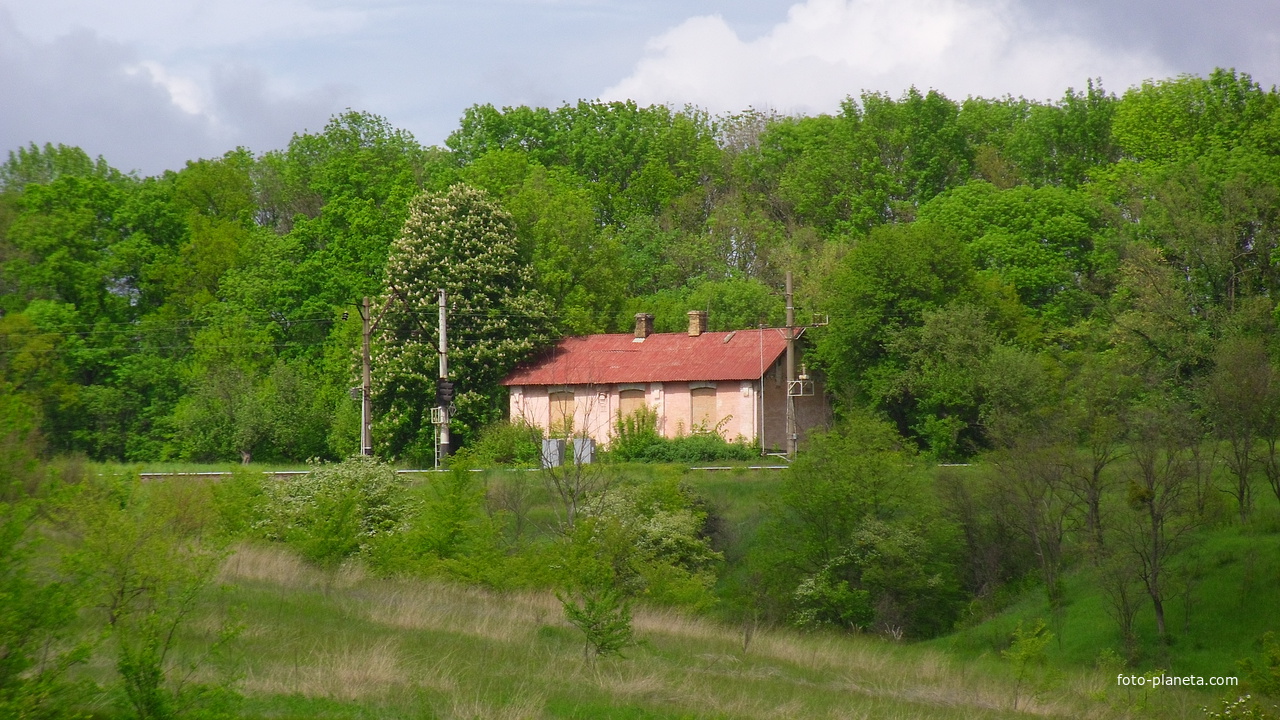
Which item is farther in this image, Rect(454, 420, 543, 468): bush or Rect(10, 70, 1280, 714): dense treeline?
Rect(454, 420, 543, 468): bush

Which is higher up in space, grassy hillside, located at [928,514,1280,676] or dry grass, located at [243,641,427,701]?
dry grass, located at [243,641,427,701]

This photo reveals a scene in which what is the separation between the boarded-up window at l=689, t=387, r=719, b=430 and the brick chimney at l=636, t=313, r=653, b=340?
5365 mm

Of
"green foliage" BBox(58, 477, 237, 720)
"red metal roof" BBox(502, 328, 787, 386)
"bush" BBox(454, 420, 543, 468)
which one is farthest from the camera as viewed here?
"red metal roof" BBox(502, 328, 787, 386)

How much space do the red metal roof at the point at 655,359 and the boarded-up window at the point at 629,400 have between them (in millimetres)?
588

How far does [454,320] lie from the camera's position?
50094 mm

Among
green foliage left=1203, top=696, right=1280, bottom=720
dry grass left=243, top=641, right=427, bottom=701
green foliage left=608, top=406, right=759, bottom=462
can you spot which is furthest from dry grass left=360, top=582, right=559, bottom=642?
green foliage left=608, top=406, right=759, bottom=462

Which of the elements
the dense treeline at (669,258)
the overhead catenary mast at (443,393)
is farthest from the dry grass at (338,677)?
the overhead catenary mast at (443,393)

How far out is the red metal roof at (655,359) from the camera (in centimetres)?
4719

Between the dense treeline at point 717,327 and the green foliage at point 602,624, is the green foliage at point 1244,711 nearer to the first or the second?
the dense treeline at point 717,327

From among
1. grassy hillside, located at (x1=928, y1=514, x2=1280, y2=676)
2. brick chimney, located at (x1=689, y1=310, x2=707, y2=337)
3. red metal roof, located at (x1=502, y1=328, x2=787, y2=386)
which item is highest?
brick chimney, located at (x1=689, y1=310, x2=707, y2=337)

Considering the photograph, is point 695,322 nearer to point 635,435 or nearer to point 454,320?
point 635,435

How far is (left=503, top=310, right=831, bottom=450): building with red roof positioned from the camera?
46.5 metres

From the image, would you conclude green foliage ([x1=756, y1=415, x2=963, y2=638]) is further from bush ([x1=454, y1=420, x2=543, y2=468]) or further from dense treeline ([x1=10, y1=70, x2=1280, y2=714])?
bush ([x1=454, y1=420, x2=543, y2=468])

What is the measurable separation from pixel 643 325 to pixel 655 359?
10.8 feet
